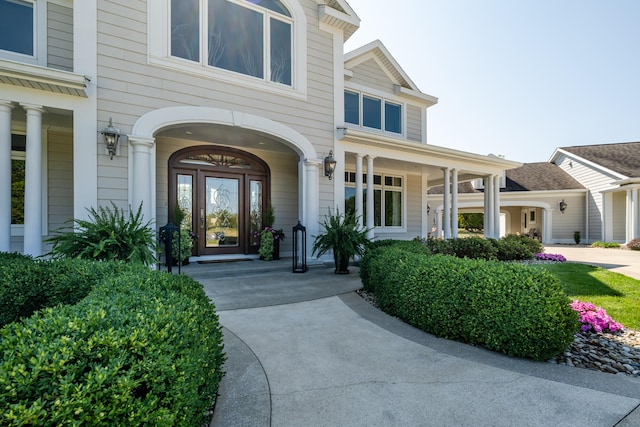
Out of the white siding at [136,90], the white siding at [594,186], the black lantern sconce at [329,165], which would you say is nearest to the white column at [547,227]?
the white siding at [594,186]

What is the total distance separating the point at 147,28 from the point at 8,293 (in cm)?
496

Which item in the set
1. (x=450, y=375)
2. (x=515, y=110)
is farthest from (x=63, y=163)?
(x=515, y=110)

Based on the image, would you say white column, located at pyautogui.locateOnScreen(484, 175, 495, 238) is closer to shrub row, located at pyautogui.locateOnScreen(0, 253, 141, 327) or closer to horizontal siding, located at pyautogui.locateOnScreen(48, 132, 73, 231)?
shrub row, located at pyautogui.locateOnScreen(0, 253, 141, 327)

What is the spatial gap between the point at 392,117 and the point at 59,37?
8732mm

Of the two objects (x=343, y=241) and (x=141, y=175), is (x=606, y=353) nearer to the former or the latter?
(x=343, y=241)

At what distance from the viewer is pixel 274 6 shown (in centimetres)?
674

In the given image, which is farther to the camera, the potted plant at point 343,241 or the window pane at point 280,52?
the window pane at point 280,52

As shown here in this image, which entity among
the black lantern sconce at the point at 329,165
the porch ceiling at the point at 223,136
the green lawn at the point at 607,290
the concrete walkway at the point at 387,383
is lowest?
the green lawn at the point at 607,290

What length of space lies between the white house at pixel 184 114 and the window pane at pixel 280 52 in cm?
2

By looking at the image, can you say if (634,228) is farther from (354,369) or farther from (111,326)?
(111,326)

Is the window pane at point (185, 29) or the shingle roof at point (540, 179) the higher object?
the window pane at point (185, 29)

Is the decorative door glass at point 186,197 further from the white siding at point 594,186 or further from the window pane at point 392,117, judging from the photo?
the white siding at point 594,186

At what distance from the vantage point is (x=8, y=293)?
258 centimetres

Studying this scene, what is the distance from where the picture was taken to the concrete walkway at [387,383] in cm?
191
